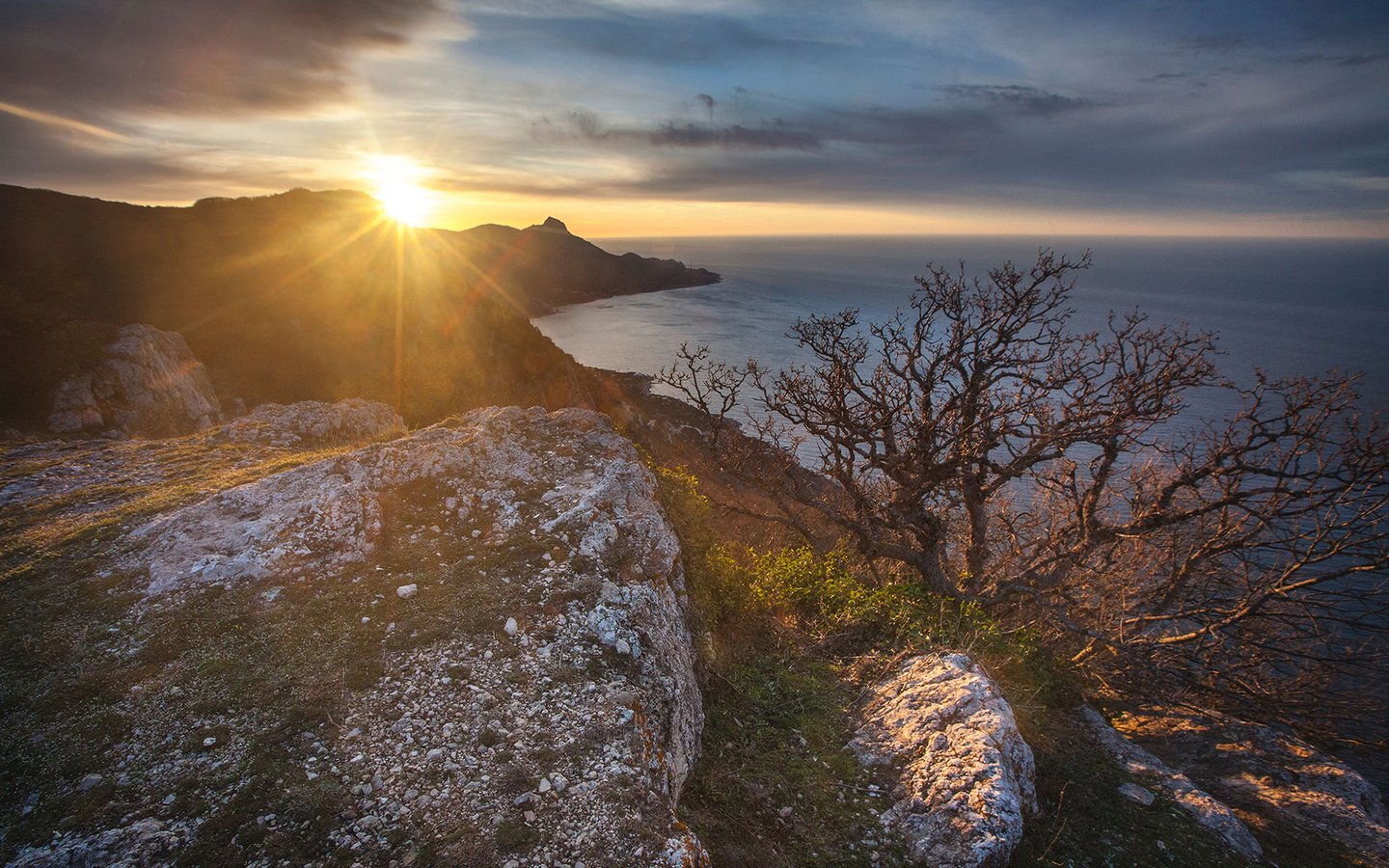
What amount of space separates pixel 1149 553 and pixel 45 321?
33.6 metres

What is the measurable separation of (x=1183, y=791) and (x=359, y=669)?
9.12m

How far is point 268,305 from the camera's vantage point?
26.2 m

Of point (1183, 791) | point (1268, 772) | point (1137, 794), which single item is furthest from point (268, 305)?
point (1268, 772)

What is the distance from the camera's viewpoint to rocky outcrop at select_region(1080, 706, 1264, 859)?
236 inches

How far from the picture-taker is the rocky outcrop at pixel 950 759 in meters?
5.07

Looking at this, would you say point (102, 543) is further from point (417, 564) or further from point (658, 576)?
point (658, 576)

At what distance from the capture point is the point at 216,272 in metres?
26.4

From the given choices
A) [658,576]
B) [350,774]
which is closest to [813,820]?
[658,576]

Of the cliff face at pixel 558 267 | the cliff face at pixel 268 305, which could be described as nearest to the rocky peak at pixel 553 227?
the cliff face at pixel 558 267

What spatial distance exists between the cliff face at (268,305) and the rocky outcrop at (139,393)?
0.43m

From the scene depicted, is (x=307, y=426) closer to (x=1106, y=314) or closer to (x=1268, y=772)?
(x=1268, y=772)

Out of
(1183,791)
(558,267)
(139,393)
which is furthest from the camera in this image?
(558,267)

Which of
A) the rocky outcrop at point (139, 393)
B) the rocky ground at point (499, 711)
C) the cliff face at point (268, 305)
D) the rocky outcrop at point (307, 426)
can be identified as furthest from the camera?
the cliff face at point (268, 305)

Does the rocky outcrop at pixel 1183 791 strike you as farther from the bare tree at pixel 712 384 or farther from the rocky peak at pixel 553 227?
the rocky peak at pixel 553 227
